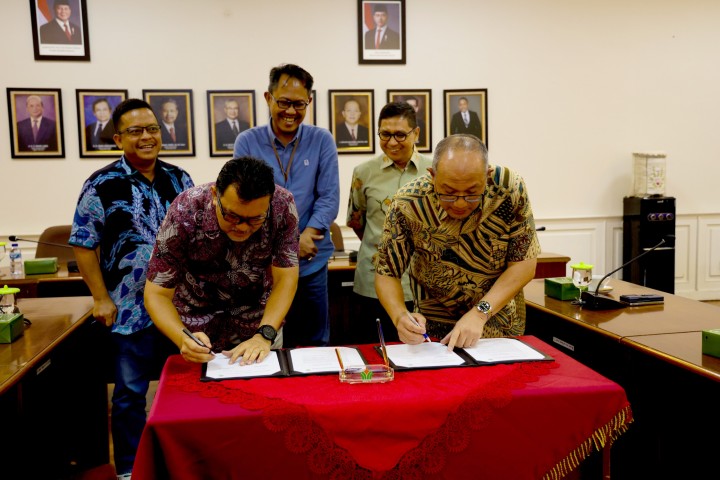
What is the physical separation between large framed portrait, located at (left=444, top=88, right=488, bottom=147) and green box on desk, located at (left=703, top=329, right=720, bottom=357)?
382cm

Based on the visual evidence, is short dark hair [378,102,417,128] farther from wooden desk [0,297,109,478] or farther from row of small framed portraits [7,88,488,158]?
row of small framed portraits [7,88,488,158]

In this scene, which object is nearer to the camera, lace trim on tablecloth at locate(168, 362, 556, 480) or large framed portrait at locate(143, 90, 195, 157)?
lace trim on tablecloth at locate(168, 362, 556, 480)

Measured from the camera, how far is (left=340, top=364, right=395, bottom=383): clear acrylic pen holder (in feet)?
5.13

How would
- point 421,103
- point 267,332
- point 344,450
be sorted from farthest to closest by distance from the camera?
point 421,103 → point 267,332 → point 344,450

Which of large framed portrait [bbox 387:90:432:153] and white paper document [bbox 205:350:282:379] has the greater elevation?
large framed portrait [bbox 387:90:432:153]

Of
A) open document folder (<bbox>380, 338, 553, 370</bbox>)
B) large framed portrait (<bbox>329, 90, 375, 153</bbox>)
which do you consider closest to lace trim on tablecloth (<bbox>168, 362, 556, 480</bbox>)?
open document folder (<bbox>380, 338, 553, 370</bbox>)

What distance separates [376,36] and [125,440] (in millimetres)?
4034

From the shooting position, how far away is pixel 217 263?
188 centimetres

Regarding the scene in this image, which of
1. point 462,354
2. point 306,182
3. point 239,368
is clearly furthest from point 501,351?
point 306,182

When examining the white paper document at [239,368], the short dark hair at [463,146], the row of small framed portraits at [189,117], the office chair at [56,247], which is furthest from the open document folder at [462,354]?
the row of small framed portraits at [189,117]

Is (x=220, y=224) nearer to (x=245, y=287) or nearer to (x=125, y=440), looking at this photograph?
(x=245, y=287)

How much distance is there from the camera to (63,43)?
191 inches

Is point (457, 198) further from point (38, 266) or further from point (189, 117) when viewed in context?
point (189, 117)

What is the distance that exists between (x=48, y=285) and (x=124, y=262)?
1.41m
